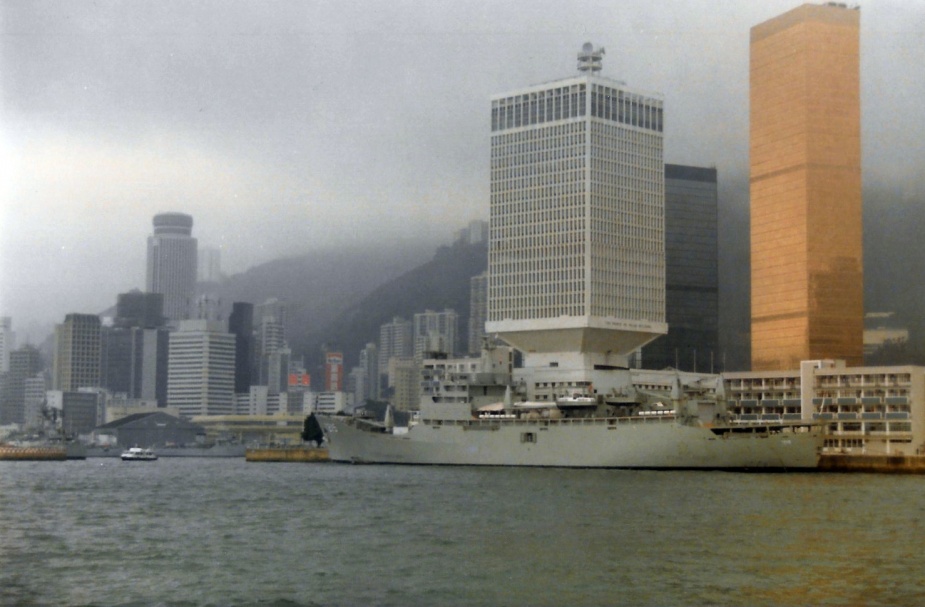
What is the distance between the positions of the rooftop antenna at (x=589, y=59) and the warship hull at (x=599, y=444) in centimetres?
4972

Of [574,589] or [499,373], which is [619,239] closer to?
[499,373]

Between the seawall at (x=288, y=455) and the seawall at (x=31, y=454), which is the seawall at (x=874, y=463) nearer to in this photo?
the seawall at (x=288, y=455)

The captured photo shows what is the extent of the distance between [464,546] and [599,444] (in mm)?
68022

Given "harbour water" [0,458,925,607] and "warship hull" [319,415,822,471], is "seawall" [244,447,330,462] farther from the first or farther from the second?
"harbour water" [0,458,925,607]

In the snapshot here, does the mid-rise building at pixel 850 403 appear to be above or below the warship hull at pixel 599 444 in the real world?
above

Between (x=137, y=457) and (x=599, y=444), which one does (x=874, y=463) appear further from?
(x=137, y=457)

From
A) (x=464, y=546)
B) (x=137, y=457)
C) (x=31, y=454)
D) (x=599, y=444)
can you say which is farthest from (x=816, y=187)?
(x=464, y=546)

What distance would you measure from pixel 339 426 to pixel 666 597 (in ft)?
326

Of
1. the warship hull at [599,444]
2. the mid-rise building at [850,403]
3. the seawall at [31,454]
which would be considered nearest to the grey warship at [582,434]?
the warship hull at [599,444]

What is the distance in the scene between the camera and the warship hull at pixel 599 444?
360 ft

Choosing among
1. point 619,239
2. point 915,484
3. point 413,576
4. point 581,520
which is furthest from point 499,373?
point 413,576

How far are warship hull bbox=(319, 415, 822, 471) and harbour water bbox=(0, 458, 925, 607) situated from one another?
30447mm

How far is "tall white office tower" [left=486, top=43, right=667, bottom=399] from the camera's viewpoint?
15012cm

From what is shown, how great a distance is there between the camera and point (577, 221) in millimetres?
151375
